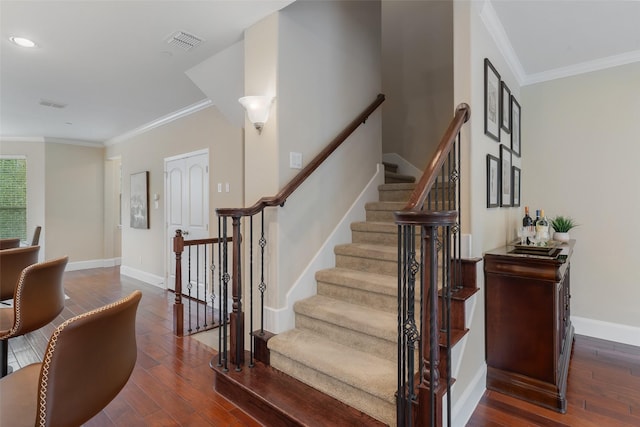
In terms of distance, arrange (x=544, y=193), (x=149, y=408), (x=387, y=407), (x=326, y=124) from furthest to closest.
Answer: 1. (x=544, y=193)
2. (x=326, y=124)
3. (x=149, y=408)
4. (x=387, y=407)

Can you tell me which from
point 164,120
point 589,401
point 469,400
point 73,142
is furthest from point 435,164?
point 73,142

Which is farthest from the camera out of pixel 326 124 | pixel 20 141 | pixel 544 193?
pixel 20 141

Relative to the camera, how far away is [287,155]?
241cm

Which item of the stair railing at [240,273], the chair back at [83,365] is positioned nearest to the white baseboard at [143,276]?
the stair railing at [240,273]

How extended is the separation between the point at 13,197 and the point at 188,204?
423 cm

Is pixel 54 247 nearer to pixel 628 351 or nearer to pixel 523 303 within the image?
pixel 523 303

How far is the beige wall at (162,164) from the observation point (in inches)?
164

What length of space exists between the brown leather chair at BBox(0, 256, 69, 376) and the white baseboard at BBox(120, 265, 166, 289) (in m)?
3.35

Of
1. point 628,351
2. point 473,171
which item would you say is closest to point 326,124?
Result: point 473,171

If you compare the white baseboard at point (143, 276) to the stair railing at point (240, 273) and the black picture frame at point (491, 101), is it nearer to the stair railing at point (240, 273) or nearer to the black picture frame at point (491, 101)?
the stair railing at point (240, 273)

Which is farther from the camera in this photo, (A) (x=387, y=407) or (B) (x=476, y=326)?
(B) (x=476, y=326)

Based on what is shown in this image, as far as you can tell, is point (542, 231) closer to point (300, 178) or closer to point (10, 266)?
point (300, 178)

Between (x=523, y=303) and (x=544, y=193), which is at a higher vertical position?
(x=544, y=193)

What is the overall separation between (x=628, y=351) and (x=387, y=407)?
2.73m
